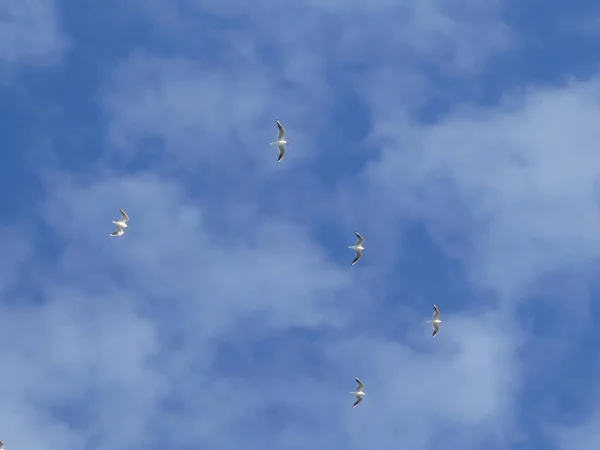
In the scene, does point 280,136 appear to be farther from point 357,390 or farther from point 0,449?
point 0,449

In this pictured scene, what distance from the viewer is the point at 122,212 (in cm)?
12675

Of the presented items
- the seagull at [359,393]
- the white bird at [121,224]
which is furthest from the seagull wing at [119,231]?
the seagull at [359,393]

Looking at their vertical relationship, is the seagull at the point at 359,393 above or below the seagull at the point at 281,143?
below

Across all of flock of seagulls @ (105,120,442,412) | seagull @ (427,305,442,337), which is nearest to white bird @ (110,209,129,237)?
flock of seagulls @ (105,120,442,412)

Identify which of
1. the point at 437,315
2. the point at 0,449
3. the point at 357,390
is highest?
the point at 437,315

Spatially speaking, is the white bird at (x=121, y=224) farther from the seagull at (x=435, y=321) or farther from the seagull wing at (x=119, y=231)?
the seagull at (x=435, y=321)

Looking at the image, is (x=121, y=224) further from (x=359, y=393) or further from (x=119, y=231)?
(x=359, y=393)

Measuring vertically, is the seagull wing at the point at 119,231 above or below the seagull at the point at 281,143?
below

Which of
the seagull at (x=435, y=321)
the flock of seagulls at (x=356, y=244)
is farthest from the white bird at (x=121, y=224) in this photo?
the seagull at (x=435, y=321)

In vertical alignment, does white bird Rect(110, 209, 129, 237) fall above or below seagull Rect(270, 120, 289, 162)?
below

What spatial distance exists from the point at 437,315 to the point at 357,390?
13397mm

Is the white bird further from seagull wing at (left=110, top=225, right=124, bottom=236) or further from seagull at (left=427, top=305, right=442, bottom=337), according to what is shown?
seagull at (left=427, top=305, right=442, bottom=337)

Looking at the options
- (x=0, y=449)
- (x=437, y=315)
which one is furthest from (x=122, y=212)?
(x=437, y=315)

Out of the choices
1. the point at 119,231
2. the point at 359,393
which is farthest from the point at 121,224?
the point at 359,393
